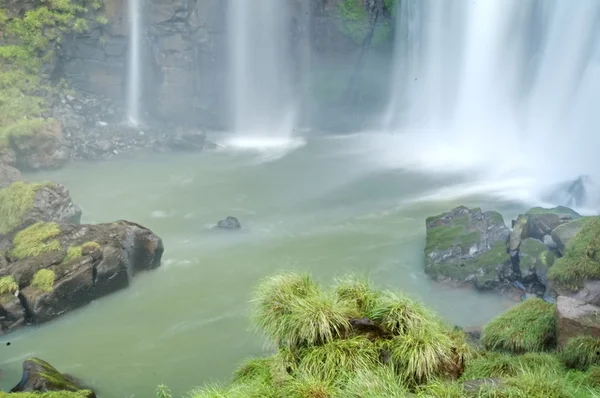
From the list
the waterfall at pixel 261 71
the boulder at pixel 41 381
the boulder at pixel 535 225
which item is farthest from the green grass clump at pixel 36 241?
the waterfall at pixel 261 71

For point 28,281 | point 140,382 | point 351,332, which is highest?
point 351,332

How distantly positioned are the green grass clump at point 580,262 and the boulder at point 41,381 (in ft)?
30.5

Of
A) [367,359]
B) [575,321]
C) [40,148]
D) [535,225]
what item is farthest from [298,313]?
[40,148]

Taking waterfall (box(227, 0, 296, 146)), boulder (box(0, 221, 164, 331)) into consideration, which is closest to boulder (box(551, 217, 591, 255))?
boulder (box(0, 221, 164, 331))

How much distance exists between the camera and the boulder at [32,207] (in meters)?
16.4

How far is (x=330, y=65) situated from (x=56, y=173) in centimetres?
1537

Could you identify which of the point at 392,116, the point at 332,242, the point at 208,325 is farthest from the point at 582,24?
the point at 208,325

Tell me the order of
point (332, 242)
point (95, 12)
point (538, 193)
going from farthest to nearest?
point (95, 12), point (538, 193), point (332, 242)

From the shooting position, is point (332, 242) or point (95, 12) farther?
point (95, 12)

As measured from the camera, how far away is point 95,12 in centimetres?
2881

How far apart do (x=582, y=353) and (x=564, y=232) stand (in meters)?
7.10

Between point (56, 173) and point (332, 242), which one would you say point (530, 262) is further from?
point (56, 173)

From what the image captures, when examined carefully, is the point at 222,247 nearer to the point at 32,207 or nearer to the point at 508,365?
the point at 32,207

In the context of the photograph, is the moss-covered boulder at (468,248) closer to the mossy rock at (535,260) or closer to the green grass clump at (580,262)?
the mossy rock at (535,260)
